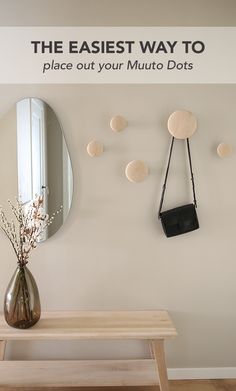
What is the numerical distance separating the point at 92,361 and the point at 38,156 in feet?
4.08

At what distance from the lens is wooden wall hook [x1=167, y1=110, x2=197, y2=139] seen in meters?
2.00

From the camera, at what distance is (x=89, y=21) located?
6.70 feet

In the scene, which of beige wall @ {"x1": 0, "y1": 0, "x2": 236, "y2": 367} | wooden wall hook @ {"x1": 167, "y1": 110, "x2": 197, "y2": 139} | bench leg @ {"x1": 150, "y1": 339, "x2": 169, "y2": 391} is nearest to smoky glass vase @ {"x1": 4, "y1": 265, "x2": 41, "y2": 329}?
beige wall @ {"x1": 0, "y1": 0, "x2": 236, "y2": 367}

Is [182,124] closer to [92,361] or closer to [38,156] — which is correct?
[38,156]

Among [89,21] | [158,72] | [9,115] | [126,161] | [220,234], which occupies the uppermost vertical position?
[89,21]

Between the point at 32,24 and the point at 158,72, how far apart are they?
789mm

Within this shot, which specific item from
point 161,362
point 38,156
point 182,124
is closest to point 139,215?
point 182,124

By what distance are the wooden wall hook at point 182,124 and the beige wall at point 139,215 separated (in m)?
0.07

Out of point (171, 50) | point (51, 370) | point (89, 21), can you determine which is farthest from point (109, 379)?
point (89, 21)

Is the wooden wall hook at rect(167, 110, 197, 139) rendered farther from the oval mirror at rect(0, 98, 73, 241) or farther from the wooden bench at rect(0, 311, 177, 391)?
the wooden bench at rect(0, 311, 177, 391)

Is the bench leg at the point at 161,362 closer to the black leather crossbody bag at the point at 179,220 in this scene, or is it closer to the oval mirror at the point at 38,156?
the black leather crossbody bag at the point at 179,220

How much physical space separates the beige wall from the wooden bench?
0.40ft

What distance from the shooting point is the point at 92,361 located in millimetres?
2039

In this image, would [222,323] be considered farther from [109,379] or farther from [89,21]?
[89,21]
